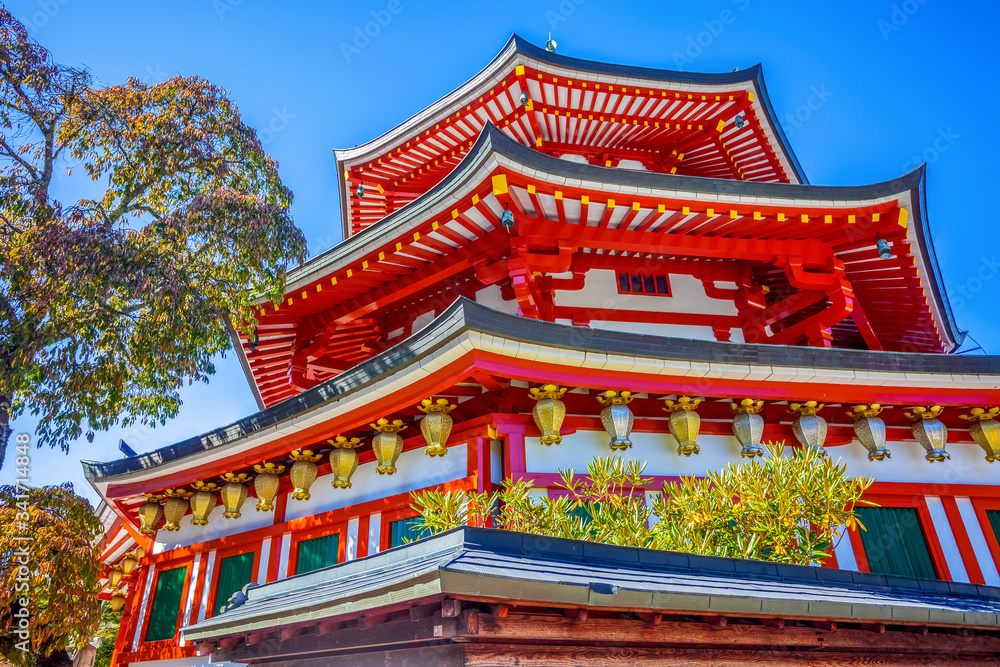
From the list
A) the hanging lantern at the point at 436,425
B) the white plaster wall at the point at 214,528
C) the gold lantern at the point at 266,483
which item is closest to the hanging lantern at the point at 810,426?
the hanging lantern at the point at 436,425

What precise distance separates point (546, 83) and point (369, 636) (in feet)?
38.0

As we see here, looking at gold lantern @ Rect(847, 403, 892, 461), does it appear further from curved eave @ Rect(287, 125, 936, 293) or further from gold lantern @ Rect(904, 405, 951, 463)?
curved eave @ Rect(287, 125, 936, 293)

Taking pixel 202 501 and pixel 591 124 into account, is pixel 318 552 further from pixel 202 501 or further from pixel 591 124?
pixel 591 124

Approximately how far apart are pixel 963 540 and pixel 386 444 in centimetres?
772

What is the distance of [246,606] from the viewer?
573cm

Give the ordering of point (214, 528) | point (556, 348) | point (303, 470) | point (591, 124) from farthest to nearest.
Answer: point (591, 124)
point (214, 528)
point (303, 470)
point (556, 348)

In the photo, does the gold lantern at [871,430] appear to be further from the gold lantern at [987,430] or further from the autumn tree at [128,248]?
the autumn tree at [128,248]

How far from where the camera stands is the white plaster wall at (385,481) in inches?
313

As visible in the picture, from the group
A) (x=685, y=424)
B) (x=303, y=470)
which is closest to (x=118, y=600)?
(x=303, y=470)

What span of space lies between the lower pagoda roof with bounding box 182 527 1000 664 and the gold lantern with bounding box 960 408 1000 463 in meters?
3.47

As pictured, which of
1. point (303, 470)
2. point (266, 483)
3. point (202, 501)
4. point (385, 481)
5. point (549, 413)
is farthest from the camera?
point (202, 501)

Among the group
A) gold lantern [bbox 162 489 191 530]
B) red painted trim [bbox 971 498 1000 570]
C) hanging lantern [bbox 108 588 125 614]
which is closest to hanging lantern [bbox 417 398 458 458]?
gold lantern [bbox 162 489 191 530]

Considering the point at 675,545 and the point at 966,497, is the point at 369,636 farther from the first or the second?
the point at 966,497

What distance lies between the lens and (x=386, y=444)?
8.11 m
